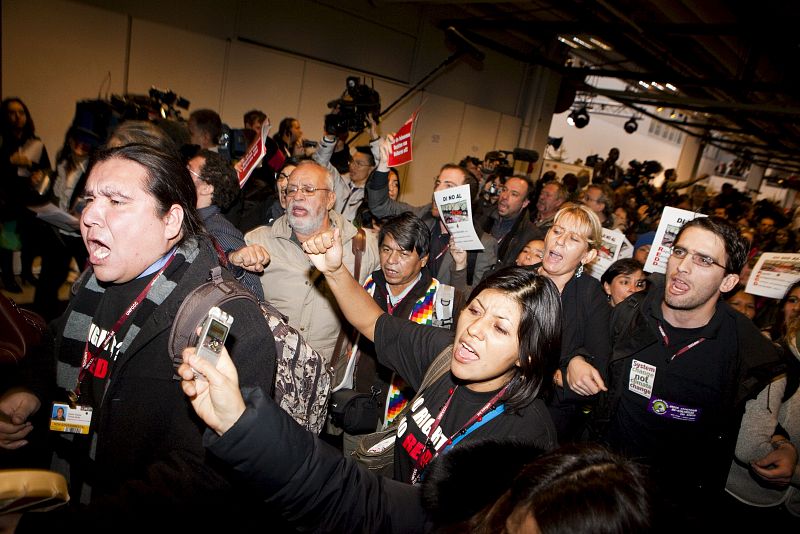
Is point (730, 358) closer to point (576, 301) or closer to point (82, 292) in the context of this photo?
point (576, 301)

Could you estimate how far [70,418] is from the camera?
4.79 feet

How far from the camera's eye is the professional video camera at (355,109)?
167 inches

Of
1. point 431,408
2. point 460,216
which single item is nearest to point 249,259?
point 431,408

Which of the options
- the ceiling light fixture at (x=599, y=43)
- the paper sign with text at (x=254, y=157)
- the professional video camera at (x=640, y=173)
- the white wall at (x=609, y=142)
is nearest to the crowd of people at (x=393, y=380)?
the paper sign with text at (x=254, y=157)

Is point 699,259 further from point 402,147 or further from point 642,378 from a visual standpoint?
point 402,147

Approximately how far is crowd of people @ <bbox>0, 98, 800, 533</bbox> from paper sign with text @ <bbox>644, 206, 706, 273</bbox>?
36 centimetres

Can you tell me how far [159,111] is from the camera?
4.21m

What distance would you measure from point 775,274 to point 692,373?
1512 millimetres

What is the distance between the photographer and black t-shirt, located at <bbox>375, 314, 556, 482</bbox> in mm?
1470

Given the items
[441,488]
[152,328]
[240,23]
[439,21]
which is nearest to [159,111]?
[240,23]

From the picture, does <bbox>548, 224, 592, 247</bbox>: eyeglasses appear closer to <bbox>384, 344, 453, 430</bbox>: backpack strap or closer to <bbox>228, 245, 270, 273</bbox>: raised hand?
<bbox>384, 344, 453, 430</bbox>: backpack strap

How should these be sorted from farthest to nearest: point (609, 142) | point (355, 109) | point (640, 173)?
point (609, 142)
point (640, 173)
point (355, 109)

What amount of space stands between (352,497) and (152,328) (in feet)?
→ 2.52

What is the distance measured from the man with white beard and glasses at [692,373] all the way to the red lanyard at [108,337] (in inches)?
89.3
